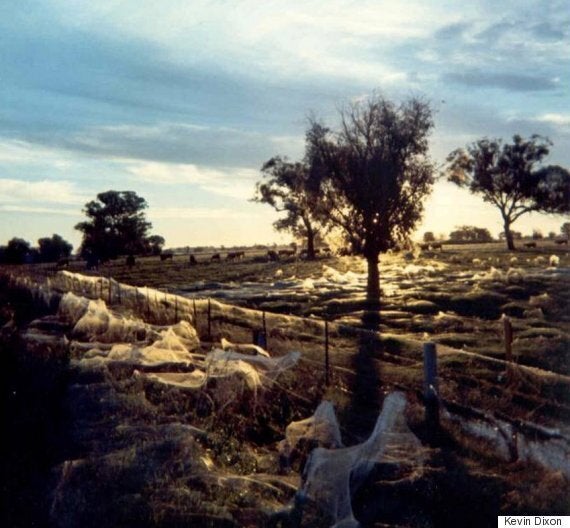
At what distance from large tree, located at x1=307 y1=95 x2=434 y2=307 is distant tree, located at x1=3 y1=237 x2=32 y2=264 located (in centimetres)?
7276

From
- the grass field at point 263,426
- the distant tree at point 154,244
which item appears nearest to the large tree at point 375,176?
the grass field at point 263,426

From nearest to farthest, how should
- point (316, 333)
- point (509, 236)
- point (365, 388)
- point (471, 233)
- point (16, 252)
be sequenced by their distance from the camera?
point (365, 388)
point (316, 333)
point (509, 236)
point (16, 252)
point (471, 233)

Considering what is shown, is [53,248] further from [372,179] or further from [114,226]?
[372,179]

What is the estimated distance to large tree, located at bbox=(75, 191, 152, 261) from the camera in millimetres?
110688

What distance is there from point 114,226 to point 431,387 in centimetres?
10551

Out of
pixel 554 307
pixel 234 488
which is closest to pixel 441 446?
pixel 234 488

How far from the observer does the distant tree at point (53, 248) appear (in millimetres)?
116688

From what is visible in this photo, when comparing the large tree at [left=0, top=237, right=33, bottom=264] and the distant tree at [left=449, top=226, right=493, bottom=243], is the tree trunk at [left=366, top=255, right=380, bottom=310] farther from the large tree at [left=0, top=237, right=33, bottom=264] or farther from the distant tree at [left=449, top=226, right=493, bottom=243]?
the distant tree at [left=449, top=226, right=493, bottom=243]

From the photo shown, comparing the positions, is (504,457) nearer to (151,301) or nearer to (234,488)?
(234,488)

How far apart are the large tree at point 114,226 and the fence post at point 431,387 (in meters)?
101

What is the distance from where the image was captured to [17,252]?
10394cm

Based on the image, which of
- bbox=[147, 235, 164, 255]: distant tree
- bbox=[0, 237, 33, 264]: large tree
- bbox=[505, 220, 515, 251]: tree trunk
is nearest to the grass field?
bbox=[505, 220, 515, 251]: tree trunk

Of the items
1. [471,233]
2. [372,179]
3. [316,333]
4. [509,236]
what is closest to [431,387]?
[316,333]

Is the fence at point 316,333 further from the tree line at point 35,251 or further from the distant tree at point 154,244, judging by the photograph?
the distant tree at point 154,244
